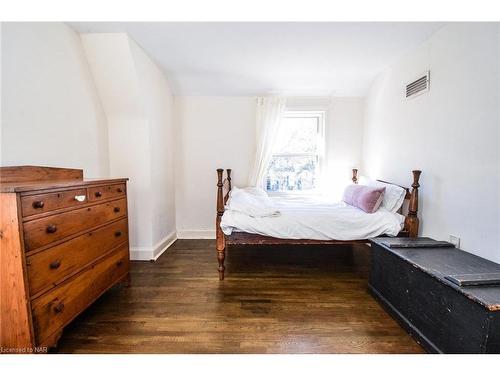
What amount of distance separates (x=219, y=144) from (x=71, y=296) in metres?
2.54

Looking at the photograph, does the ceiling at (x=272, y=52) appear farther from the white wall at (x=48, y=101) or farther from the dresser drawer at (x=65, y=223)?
the dresser drawer at (x=65, y=223)

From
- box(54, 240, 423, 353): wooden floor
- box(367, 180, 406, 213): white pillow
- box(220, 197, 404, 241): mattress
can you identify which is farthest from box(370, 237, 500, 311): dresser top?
box(367, 180, 406, 213): white pillow

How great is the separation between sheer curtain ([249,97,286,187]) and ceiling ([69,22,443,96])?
16 centimetres

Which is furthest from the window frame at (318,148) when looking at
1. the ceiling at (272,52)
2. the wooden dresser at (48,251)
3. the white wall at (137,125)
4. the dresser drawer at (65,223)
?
the wooden dresser at (48,251)

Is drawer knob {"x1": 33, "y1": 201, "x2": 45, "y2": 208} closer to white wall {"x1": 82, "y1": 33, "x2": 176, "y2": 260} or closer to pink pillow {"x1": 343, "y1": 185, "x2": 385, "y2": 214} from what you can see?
white wall {"x1": 82, "y1": 33, "x2": 176, "y2": 260}

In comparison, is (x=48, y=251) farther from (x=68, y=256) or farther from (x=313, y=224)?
(x=313, y=224)

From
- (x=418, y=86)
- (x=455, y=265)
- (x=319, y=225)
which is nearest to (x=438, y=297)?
(x=455, y=265)

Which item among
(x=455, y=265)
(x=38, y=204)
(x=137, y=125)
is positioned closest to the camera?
(x=38, y=204)

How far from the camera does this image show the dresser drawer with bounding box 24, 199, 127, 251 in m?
1.10

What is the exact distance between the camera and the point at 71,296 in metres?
1.34

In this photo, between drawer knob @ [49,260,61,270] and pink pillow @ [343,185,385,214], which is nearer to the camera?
drawer knob @ [49,260,61,270]

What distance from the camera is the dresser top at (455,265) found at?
1.08 metres
